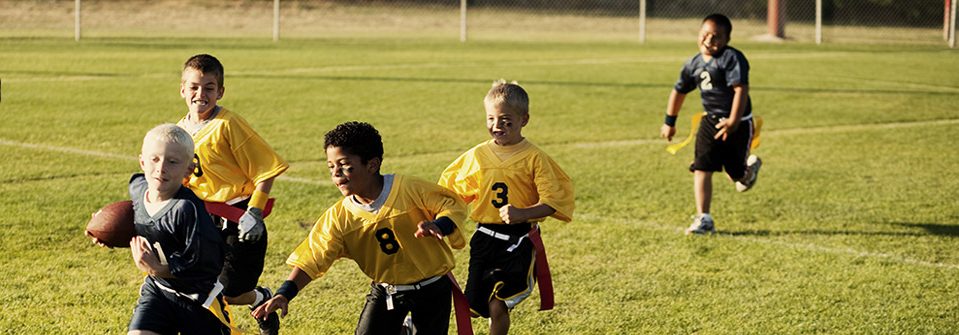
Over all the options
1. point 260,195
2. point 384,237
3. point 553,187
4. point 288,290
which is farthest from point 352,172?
point 553,187

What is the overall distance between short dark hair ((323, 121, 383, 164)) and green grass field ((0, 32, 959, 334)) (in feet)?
6.30

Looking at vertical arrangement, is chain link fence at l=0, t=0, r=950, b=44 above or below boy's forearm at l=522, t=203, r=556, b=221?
below

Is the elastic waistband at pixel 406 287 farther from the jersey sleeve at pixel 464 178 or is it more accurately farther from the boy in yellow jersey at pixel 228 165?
the boy in yellow jersey at pixel 228 165

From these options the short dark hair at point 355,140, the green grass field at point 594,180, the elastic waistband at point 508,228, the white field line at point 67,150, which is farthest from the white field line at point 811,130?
the short dark hair at point 355,140

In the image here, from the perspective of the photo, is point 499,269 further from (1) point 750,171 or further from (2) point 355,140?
(1) point 750,171

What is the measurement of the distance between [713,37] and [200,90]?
16.1ft

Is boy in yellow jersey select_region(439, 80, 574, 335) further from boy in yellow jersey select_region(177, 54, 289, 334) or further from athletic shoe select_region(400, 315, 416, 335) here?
boy in yellow jersey select_region(177, 54, 289, 334)

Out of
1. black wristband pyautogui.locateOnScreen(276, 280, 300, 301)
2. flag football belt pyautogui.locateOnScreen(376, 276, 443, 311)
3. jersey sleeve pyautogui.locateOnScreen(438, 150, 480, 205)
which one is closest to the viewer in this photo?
black wristband pyautogui.locateOnScreen(276, 280, 300, 301)

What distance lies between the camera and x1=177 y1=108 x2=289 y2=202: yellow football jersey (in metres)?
6.60

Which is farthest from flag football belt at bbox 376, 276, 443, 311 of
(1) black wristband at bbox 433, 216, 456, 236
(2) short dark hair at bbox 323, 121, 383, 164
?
(2) short dark hair at bbox 323, 121, 383, 164

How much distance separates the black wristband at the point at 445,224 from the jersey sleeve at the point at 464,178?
1039 mm

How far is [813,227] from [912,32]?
95.9 ft

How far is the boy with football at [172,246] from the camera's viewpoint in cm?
516

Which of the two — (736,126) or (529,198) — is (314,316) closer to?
(529,198)
